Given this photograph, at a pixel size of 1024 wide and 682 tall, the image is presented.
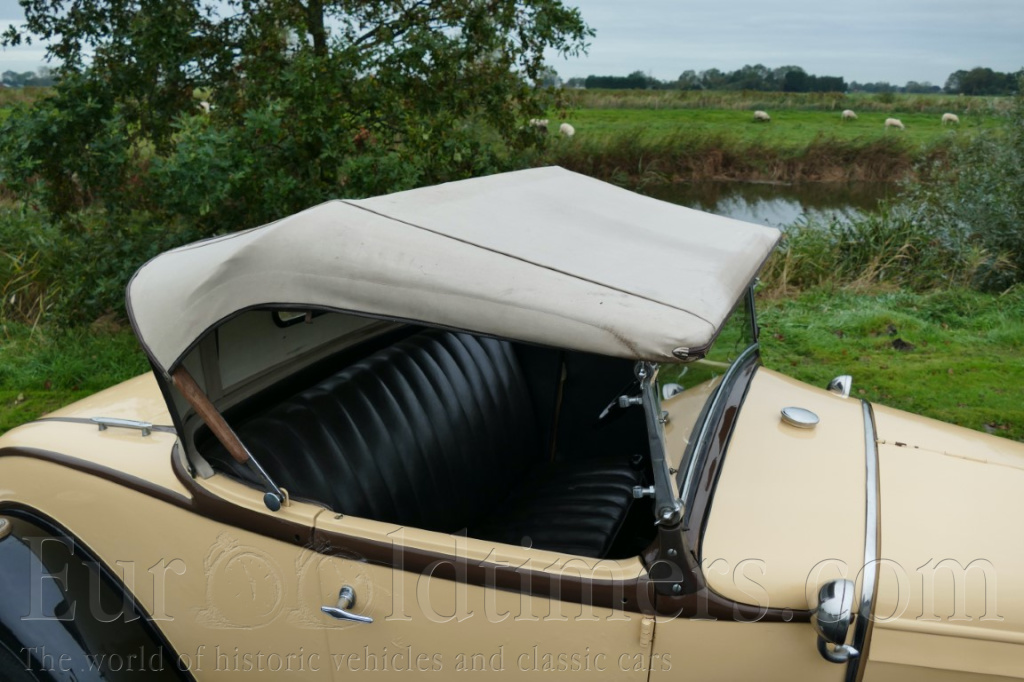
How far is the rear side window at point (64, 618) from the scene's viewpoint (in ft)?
6.53

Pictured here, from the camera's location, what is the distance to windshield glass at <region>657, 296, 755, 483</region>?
206 cm

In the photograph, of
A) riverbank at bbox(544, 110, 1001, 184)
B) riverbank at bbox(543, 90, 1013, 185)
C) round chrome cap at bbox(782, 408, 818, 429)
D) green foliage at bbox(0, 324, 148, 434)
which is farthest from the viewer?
riverbank at bbox(544, 110, 1001, 184)

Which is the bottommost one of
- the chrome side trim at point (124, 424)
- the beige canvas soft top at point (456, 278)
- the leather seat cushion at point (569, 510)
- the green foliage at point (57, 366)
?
the green foliage at point (57, 366)

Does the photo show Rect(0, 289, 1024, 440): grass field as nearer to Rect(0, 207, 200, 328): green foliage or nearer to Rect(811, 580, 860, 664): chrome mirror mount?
Rect(0, 207, 200, 328): green foliage

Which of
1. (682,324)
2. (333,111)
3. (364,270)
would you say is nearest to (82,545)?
(364,270)

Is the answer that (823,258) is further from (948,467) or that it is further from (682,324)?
(682,324)

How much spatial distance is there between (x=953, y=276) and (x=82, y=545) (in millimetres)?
8392

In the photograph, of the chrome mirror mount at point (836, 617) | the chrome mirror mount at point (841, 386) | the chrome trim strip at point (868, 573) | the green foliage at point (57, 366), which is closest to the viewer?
the chrome mirror mount at point (836, 617)

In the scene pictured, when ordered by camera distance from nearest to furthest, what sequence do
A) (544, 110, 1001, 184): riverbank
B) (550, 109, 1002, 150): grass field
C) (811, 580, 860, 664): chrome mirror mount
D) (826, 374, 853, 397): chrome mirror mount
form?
1. (811, 580, 860, 664): chrome mirror mount
2. (826, 374, 853, 397): chrome mirror mount
3. (544, 110, 1001, 184): riverbank
4. (550, 109, 1002, 150): grass field

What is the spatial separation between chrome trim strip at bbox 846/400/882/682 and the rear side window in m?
1.73

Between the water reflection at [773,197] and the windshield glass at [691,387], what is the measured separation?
33.9 ft

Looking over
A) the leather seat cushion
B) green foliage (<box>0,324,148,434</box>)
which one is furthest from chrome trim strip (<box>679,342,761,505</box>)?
green foliage (<box>0,324,148,434</box>)

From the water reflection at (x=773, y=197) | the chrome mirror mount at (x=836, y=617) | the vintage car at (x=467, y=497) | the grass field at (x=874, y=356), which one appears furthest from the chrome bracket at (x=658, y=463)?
the water reflection at (x=773, y=197)

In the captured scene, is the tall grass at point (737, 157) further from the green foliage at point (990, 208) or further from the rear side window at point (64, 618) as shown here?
the rear side window at point (64, 618)
